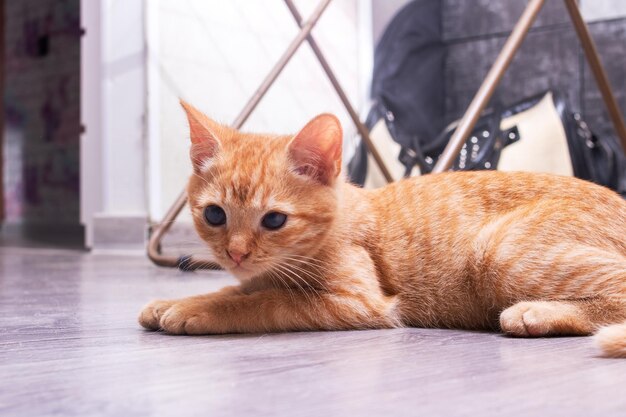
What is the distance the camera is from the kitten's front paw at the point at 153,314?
1.19 meters

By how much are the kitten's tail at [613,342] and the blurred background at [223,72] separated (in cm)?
198

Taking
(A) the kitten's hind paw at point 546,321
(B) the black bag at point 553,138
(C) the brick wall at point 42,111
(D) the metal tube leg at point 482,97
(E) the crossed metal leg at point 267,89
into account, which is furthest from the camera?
(C) the brick wall at point 42,111

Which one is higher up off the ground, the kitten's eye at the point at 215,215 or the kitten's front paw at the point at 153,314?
the kitten's eye at the point at 215,215

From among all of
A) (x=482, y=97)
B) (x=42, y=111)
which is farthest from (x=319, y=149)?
(x=42, y=111)

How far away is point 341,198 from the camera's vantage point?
49.7 inches

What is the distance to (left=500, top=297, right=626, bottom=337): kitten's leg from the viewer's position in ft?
3.52

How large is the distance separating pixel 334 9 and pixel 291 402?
3250mm

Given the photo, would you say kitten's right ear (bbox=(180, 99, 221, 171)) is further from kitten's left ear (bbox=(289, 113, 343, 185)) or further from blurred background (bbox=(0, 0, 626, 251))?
blurred background (bbox=(0, 0, 626, 251))

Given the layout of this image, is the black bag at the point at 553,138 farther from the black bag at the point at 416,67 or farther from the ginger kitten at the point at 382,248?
the ginger kitten at the point at 382,248

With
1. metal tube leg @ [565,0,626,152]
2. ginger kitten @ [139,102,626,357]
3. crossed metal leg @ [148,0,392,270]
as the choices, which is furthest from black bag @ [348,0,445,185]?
ginger kitten @ [139,102,626,357]

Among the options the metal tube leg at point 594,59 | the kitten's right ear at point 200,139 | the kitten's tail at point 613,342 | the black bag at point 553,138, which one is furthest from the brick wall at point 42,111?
the kitten's tail at point 613,342

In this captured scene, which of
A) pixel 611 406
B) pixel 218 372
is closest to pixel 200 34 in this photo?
pixel 218 372

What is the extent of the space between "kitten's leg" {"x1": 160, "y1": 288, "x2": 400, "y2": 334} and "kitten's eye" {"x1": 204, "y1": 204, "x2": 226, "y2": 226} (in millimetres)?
125

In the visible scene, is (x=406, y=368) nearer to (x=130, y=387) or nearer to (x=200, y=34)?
(x=130, y=387)
